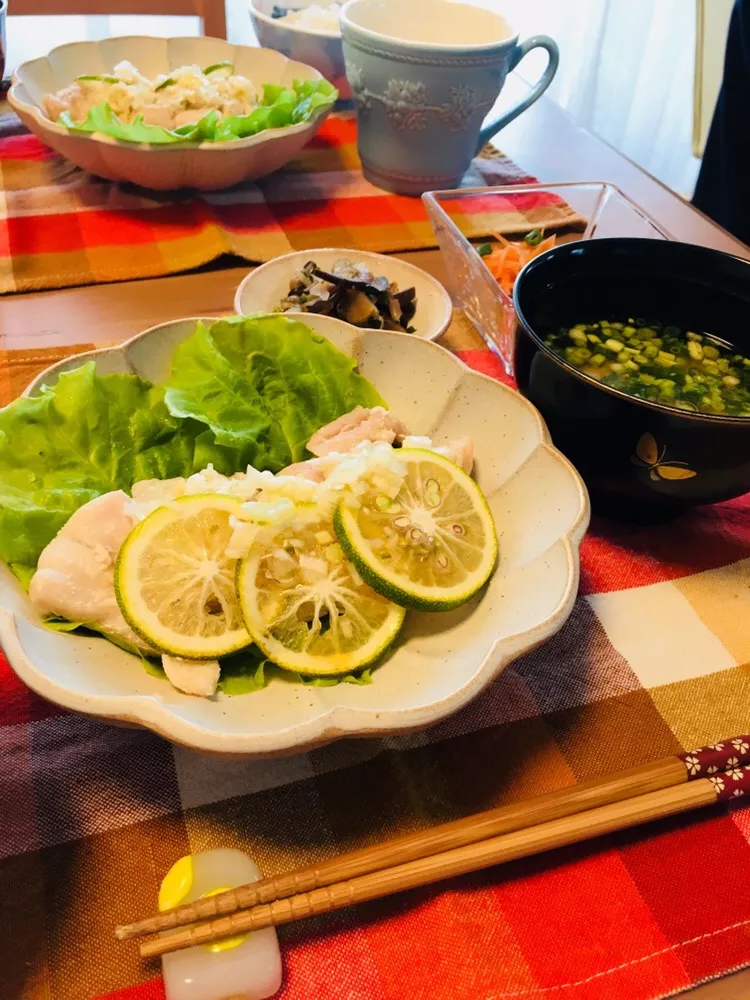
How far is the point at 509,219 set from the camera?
175 cm

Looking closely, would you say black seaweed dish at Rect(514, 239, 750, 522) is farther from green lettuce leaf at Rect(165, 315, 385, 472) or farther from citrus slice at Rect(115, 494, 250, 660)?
citrus slice at Rect(115, 494, 250, 660)

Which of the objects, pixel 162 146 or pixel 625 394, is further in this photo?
pixel 162 146

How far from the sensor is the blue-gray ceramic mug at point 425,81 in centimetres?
160

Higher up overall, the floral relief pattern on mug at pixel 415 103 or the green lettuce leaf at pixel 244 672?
the floral relief pattern on mug at pixel 415 103

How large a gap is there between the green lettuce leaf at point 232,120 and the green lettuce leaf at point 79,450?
0.81m

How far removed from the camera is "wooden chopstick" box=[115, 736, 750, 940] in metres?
0.66

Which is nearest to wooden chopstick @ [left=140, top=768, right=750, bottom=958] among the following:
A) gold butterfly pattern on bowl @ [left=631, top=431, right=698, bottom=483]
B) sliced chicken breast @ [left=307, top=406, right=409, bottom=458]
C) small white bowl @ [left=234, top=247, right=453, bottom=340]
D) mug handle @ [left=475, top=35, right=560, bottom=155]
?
gold butterfly pattern on bowl @ [left=631, top=431, right=698, bottom=483]

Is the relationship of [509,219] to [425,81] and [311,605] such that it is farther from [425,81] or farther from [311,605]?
[311,605]

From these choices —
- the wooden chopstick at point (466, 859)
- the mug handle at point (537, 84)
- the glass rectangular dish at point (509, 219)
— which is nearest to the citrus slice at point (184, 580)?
the wooden chopstick at point (466, 859)

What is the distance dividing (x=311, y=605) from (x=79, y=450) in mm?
369

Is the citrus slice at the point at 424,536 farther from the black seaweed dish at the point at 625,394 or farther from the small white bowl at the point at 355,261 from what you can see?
the small white bowl at the point at 355,261

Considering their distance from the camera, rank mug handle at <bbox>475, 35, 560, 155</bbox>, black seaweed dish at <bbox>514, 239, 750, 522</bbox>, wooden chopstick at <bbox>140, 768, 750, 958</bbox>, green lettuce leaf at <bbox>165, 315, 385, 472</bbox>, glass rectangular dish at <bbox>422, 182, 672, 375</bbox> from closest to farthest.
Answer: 1. wooden chopstick at <bbox>140, 768, 750, 958</bbox>
2. black seaweed dish at <bbox>514, 239, 750, 522</bbox>
3. green lettuce leaf at <bbox>165, 315, 385, 472</bbox>
4. glass rectangular dish at <bbox>422, 182, 672, 375</bbox>
5. mug handle at <bbox>475, 35, 560, 155</bbox>

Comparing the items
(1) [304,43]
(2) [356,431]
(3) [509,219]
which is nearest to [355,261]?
(3) [509,219]

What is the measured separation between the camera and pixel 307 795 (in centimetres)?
80
